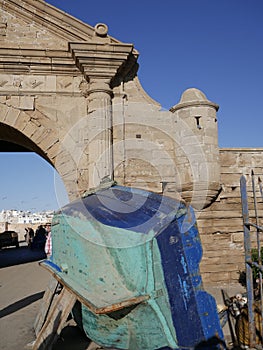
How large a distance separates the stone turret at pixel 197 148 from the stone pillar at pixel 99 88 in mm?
1361

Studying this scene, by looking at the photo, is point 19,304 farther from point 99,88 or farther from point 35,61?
point 35,61

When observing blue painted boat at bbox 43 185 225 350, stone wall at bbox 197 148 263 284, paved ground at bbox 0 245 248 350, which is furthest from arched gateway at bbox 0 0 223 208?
blue painted boat at bbox 43 185 225 350

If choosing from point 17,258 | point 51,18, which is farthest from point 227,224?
point 17,258

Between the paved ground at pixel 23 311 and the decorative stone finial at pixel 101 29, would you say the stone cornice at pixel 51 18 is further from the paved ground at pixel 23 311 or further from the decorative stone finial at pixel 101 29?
the paved ground at pixel 23 311

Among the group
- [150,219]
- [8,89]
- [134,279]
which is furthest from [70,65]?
[134,279]

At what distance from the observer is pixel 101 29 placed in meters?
6.88

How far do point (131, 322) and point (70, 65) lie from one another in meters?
5.26

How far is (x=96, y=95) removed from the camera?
6.64 m

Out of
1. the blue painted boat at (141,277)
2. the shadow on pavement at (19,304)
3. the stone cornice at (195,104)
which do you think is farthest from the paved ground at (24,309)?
the stone cornice at (195,104)

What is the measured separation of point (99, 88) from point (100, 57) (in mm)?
598

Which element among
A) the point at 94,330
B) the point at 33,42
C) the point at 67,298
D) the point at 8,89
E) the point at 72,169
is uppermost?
the point at 33,42

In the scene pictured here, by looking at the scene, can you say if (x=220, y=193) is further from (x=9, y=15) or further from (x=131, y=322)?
(x=9, y=15)

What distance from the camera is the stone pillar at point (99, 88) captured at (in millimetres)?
6430

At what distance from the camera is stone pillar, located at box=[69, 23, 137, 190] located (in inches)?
253
